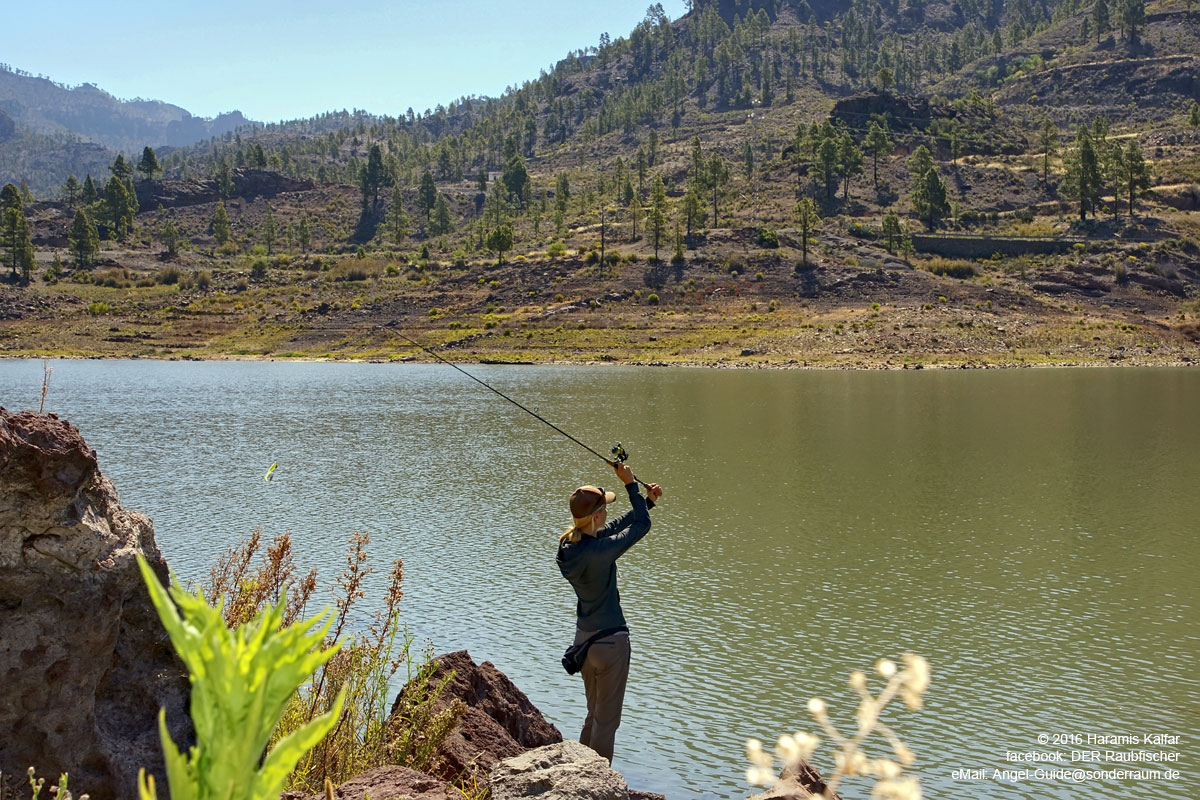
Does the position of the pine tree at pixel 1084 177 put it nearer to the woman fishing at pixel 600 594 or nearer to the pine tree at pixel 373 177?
the pine tree at pixel 373 177

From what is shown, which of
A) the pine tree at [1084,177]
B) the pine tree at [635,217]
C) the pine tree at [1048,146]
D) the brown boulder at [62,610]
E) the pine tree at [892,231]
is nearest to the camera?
the brown boulder at [62,610]

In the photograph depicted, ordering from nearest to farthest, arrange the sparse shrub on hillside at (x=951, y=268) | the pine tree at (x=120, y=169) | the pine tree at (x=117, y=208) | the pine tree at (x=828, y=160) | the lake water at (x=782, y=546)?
the lake water at (x=782, y=546) < the sparse shrub on hillside at (x=951, y=268) < the pine tree at (x=828, y=160) < the pine tree at (x=117, y=208) < the pine tree at (x=120, y=169)

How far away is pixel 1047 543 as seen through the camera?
19.1 meters

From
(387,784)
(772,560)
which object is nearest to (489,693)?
(387,784)

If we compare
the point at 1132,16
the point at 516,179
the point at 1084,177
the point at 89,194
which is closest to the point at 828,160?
the point at 1084,177

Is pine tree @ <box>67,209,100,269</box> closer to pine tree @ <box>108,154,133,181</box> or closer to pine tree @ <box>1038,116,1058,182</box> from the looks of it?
pine tree @ <box>108,154,133,181</box>

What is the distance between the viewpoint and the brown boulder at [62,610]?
5125 millimetres

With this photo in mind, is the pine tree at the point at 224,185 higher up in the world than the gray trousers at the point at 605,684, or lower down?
higher up

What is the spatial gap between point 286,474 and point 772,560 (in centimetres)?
1524

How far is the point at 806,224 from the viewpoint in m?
96.0

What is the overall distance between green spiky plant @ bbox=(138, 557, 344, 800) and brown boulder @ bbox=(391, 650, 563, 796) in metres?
5.85

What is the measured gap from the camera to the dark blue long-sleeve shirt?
293 inches

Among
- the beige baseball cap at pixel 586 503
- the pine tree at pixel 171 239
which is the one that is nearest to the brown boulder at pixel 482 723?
the beige baseball cap at pixel 586 503

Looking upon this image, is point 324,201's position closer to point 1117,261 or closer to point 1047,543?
point 1117,261
